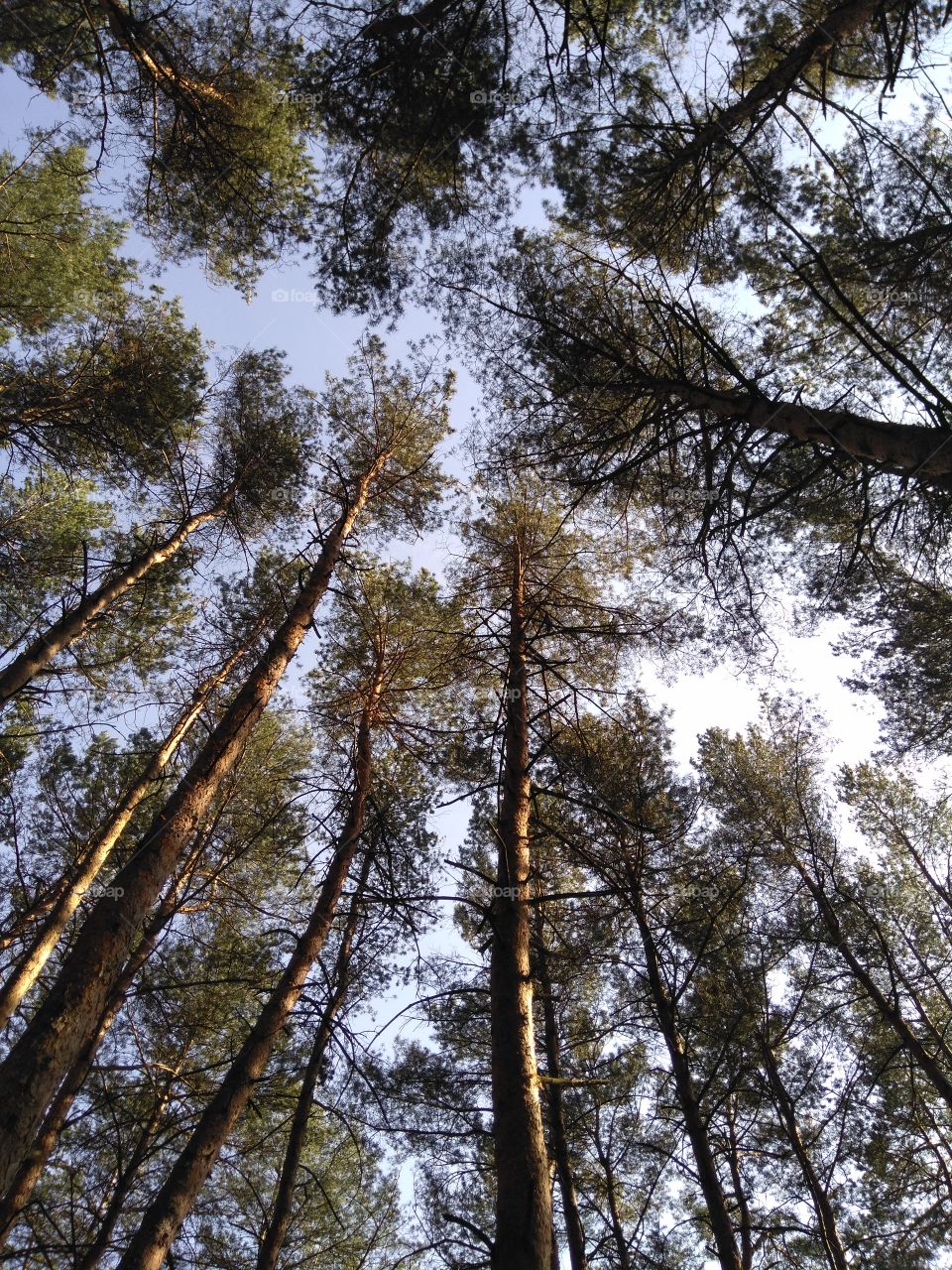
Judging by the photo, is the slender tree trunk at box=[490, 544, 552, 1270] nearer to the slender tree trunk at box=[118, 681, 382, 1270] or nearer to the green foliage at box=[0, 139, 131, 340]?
the slender tree trunk at box=[118, 681, 382, 1270]

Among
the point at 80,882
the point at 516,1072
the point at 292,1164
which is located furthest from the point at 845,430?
the point at 80,882

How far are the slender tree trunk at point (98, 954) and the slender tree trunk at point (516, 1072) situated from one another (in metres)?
2.18

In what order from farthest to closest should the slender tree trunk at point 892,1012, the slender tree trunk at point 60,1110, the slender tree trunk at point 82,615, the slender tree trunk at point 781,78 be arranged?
the slender tree trunk at point 892,1012, the slender tree trunk at point 82,615, the slender tree trunk at point 60,1110, the slender tree trunk at point 781,78

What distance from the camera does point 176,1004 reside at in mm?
8734

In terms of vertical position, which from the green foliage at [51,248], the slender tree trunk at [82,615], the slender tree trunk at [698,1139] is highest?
the green foliage at [51,248]

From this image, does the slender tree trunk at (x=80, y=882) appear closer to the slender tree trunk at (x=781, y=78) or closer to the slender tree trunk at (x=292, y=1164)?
the slender tree trunk at (x=292, y=1164)

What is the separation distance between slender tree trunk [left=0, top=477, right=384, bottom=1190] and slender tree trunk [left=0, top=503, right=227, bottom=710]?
75.4 inches

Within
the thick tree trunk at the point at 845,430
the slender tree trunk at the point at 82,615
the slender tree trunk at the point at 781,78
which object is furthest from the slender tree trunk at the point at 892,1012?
the slender tree trunk at the point at 82,615

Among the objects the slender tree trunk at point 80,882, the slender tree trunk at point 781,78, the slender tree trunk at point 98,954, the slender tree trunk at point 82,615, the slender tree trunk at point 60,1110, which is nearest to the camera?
the slender tree trunk at point 98,954

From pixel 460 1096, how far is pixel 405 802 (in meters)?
3.83

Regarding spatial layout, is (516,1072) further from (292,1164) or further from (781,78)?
(781,78)

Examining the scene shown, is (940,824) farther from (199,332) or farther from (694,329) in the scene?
(199,332)

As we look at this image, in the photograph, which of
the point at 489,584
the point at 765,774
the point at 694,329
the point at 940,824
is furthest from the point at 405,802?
the point at 940,824

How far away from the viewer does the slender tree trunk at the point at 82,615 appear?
6.32 meters
